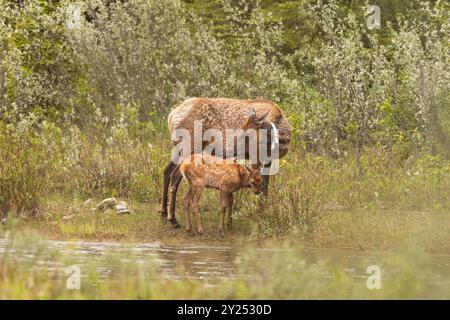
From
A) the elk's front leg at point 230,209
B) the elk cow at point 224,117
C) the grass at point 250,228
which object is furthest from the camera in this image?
the elk cow at point 224,117

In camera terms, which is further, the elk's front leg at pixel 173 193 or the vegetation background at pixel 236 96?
the vegetation background at pixel 236 96

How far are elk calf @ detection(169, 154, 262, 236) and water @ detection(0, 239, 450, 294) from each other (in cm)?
76

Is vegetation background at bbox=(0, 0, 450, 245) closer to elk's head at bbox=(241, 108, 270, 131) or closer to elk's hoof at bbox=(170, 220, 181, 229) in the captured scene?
elk's hoof at bbox=(170, 220, 181, 229)

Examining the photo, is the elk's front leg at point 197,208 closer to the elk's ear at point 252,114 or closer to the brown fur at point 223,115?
the brown fur at point 223,115

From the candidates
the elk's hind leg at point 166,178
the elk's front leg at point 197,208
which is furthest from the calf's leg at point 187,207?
the elk's hind leg at point 166,178

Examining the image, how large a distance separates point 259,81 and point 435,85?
12.7 ft

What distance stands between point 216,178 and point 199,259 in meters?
1.96

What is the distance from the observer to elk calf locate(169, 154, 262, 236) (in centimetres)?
1390

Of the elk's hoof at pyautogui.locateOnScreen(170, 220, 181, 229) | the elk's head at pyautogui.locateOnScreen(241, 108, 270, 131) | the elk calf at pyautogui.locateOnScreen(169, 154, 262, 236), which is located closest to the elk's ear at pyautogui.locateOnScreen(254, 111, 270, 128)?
the elk's head at pyautogui.locateOnScreen(241, 108, 270, 131)

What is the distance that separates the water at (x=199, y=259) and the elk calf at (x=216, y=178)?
760 millimetres

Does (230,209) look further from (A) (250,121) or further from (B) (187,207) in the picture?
(A) (250,121)

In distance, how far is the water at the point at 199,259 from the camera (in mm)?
10742

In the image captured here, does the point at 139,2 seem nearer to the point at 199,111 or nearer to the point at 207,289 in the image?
the point at 199,111

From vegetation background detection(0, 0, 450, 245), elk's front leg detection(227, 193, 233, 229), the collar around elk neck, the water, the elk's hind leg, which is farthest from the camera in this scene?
the elk's hind leg
